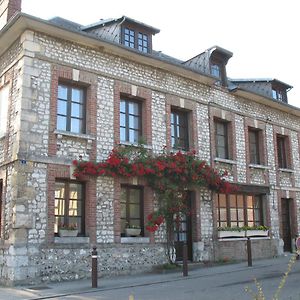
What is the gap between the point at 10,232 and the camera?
1085 cm

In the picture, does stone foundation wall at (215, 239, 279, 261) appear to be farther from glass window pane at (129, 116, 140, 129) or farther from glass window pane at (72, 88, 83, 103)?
glass window pane at (72, 88, 83, 103)

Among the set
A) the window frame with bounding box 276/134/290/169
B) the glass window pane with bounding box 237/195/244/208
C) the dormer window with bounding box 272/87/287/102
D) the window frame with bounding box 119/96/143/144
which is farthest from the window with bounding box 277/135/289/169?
the window frame with bounding box 119/96/143/144

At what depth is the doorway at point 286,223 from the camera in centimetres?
1812

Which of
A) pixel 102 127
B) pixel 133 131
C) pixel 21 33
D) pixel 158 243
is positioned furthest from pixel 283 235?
pixel 21 33

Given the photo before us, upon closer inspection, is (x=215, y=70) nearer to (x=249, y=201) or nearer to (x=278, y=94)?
(x=278, y=94)

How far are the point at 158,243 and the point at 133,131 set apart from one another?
12.0 feet

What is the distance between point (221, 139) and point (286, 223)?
16.7ft

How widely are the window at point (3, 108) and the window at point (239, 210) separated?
7.80 m

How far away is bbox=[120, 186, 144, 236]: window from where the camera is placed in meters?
12.9

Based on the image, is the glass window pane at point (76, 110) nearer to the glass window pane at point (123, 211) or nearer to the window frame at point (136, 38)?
the window frame at point (136, 38)

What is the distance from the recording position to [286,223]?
1839cm

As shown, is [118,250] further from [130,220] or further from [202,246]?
[202,246]

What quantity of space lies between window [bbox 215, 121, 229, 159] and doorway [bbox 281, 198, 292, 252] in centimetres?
394

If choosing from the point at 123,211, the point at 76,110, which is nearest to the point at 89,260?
the point at 123,211
